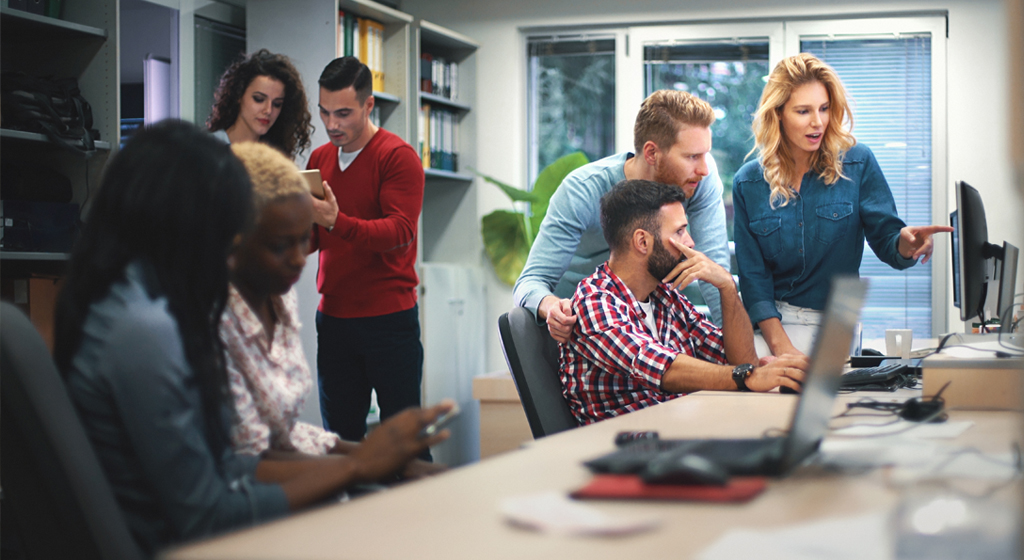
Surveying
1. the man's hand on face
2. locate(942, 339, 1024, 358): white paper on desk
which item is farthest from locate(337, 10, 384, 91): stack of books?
locate(942, 339, 1024, 358): white paper on desk

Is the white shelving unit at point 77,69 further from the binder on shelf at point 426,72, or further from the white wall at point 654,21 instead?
the white wall at point 654,21

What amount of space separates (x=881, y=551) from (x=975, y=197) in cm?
184

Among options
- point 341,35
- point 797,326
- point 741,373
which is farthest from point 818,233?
point 341,35

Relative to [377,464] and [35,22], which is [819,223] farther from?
[35,22]

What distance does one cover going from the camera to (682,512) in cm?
85

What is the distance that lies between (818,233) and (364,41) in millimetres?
2492

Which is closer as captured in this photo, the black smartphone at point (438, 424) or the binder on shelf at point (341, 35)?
the black smartphone at point (438, 424)

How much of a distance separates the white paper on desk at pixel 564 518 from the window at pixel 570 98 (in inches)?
160

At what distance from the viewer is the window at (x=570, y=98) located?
4.85 meters

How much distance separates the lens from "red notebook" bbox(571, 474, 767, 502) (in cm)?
90

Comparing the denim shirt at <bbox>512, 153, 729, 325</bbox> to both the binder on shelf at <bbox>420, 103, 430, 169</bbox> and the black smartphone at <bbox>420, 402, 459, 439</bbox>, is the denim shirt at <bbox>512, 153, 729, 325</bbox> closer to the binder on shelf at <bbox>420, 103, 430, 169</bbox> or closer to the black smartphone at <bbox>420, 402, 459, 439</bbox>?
the black smartphone at <bbox>420, 402, 459, 439</bbox>

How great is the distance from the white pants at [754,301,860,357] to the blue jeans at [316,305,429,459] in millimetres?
1157

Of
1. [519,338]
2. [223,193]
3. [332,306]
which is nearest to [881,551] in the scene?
[223,193]

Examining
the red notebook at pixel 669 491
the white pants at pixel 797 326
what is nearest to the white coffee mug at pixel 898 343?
the white pants at pixel 797 326
